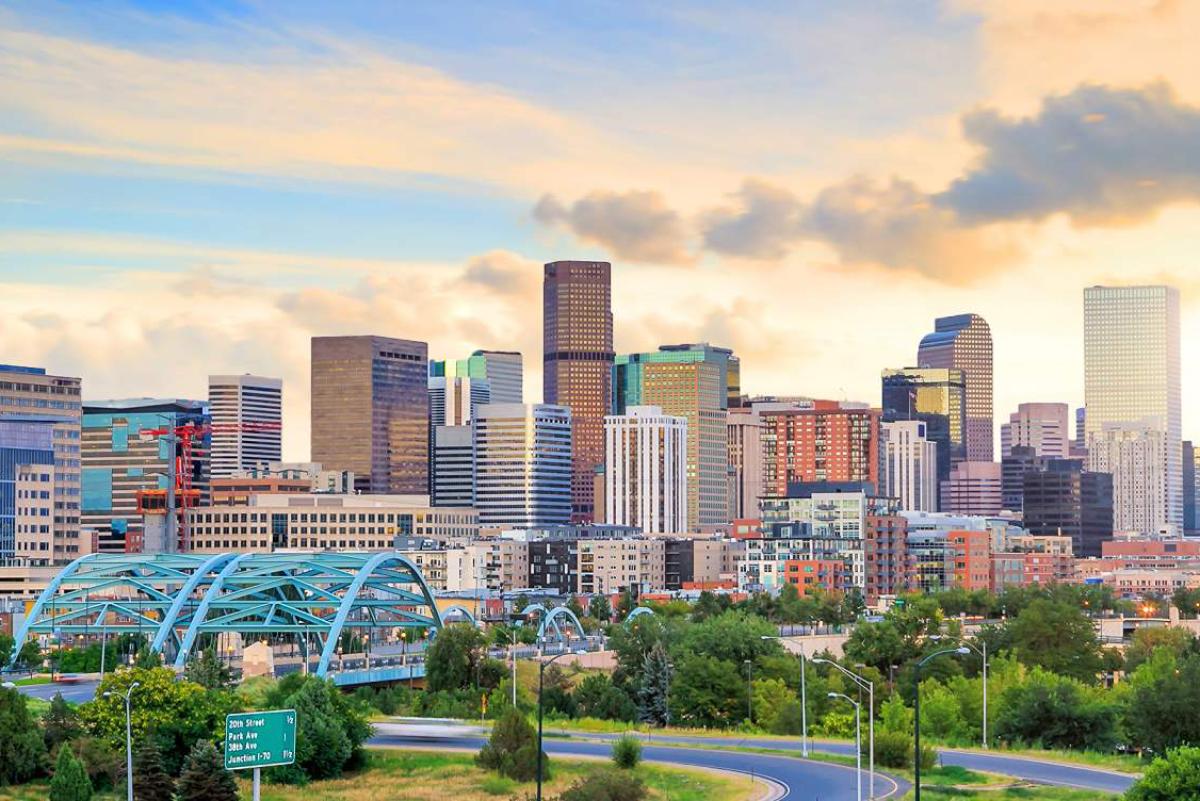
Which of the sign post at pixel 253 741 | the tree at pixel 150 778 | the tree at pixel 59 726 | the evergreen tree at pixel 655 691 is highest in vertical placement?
the sign post at pixel 253 741

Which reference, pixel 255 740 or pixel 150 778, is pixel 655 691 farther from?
pixel 255 740

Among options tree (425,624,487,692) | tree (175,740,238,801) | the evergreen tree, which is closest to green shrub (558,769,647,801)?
tree (175,740,238,801)

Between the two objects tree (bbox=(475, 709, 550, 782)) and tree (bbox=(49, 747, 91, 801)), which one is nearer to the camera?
tree (bbox=(49, 747, 91, 801))

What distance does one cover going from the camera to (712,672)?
152 metres

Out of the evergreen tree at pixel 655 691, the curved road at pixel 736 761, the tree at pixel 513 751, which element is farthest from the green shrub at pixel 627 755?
the evergreen tree at pixel 655 691

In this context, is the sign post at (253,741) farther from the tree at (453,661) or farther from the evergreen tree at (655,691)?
the tree at (453,661)

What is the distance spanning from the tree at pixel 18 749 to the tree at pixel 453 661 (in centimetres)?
6430

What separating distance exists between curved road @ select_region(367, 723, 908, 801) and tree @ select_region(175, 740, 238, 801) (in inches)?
835

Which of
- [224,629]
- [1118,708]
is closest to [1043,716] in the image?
[1118,708]

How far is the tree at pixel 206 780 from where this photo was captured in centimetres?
9100

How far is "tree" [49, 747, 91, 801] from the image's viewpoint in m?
89.8

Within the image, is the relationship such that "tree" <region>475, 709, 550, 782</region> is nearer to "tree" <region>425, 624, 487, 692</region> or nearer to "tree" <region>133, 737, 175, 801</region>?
"tree" <region>133, 737, 175, 801</region>

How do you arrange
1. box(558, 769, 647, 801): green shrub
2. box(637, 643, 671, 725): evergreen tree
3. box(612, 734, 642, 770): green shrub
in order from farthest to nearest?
box(637, 643, 671, 725): evergreen tree
box(612, 734, 642, 770): green shrub
box(558, 769, 647, 801): green shrub

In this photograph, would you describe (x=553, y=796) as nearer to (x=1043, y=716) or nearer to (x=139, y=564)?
(x=1043, y=716)
